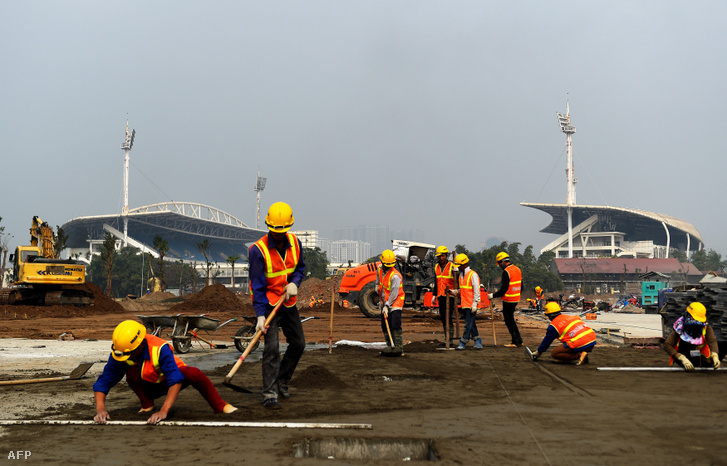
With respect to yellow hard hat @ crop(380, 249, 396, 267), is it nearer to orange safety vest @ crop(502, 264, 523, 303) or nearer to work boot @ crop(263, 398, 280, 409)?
orange safety vest @ crop(502, 264, 523, 303)

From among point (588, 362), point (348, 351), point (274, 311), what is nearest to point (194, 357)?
point (348, 351)

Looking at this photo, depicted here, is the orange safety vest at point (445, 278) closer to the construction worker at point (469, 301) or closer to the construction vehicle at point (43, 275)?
the construction worker at point (469, 301)

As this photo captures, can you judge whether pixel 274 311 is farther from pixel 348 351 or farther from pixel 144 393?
pixel 348 351

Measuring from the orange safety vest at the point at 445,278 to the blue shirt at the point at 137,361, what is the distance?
736 cm

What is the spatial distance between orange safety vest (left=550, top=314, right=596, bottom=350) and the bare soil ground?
39 centimetres

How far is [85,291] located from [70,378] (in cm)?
2378

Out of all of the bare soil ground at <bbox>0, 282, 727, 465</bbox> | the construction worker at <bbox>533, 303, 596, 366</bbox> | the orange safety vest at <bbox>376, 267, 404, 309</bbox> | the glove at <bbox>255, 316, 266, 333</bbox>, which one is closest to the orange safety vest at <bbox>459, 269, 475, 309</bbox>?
the orange safety vest at <bbox>376, 267, 404, 309</bbox>

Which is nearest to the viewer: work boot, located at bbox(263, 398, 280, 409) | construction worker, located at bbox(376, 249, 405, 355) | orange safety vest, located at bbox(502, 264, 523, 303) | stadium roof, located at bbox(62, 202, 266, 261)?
work boot, located at bbox(263, 398, 280, 409)

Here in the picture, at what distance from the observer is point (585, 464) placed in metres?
3.77

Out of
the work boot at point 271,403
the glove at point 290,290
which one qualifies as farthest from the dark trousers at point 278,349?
the glove at point 290,290

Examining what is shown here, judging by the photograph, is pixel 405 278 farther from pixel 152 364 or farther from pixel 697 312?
pixel 152 364

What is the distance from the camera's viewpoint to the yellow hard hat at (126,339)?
4949mm

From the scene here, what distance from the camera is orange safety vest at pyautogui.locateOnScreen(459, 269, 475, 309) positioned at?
37.5 feet

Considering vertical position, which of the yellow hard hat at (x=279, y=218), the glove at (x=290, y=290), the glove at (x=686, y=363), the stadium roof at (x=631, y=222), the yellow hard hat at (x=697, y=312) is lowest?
the glove at (x=686, y=363)
